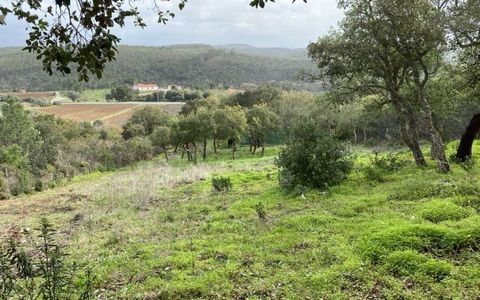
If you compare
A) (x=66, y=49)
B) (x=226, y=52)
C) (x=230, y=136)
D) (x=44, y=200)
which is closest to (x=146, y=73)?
(x=226, y=52)

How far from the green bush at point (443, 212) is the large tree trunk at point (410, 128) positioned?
7103mm

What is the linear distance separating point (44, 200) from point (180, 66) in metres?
127

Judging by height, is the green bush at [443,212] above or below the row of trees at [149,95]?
above

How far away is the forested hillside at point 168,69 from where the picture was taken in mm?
117438

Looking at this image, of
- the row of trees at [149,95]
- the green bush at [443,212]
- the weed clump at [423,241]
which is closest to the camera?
the weed clump at [423,241]

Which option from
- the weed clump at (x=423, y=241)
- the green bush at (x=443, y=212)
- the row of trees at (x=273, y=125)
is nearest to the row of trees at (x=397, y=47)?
the green bush at (x=443, y=212)

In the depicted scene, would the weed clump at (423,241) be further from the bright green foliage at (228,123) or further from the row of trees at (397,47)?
the bright green foliage at (228,123)

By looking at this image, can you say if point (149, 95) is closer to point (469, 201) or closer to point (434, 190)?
point (434, 190)

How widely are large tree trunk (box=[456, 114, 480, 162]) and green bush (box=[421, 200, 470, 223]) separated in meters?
6.13

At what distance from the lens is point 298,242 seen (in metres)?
8.66

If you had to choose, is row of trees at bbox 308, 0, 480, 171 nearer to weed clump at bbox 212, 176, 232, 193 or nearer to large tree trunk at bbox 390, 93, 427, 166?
large tree trunk at bbox 390, 93, 427, 166

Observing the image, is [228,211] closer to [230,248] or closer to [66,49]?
[230,248]

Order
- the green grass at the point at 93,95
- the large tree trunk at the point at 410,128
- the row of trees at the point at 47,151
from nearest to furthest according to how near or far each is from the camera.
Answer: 1. the large tree trunk at the point at 410,128
2. the row of trees at the point at 47,151
3. the green grass at the point at 93,95

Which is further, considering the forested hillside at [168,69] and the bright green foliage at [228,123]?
the forested hillside at [168,69]
